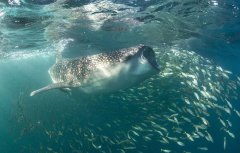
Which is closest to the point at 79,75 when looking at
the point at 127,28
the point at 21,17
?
the point at 21,17

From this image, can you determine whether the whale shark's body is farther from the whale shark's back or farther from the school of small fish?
the school of small fish

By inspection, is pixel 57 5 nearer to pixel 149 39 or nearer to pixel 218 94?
pixel 218 94

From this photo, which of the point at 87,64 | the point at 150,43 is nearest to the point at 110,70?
the point at 87,64

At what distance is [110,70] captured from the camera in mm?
10023

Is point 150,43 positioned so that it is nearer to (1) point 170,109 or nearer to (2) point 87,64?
(1) point 170,109

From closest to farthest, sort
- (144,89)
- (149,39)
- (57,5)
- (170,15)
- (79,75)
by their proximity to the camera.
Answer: (79,75) → (57,5) → (144,89) → (170,15) → (149,39)

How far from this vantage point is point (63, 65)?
526 inches

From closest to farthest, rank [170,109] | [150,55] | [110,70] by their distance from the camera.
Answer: [150,55]
[110,70]
[170,109]

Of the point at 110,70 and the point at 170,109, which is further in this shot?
the point at 170,109

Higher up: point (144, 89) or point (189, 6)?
point (189, 6)

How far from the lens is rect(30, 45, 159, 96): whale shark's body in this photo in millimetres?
8844

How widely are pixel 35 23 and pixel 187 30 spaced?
1029 centimetres

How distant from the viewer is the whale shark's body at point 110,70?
884 cm

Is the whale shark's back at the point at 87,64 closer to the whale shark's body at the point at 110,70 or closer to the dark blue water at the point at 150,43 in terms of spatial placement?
the whale shark's body at the point at 110,70
